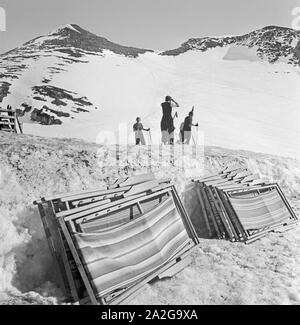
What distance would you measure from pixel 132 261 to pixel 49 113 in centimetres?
2631

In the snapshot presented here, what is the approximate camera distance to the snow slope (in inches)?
210

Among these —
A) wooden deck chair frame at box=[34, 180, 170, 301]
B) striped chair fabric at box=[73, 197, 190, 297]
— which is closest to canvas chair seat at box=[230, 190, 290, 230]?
striped chair fabric at box=[73, 197, 190, 297]

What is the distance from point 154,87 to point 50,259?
3912 cm

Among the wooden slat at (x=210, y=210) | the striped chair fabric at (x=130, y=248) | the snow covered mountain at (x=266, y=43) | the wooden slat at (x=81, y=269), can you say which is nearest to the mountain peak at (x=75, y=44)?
the snow covered mountain at (x=266, y=43)

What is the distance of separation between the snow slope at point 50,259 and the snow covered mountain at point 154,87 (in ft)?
48.3

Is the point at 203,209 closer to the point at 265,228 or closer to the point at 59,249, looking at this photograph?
the point at 265,228

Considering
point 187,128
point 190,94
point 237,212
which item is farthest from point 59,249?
point 190,94

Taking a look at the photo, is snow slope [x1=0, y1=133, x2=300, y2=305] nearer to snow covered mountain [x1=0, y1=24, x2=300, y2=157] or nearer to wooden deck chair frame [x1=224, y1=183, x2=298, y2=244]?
wooden deck chair frame [x1=224, y1=183, x2=298, y2=244]

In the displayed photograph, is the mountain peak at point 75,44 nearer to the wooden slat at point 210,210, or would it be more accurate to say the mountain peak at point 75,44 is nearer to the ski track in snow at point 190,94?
the ski track in snow at point 190,94

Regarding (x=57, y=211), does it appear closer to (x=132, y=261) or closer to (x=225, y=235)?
(x=132, y=261)

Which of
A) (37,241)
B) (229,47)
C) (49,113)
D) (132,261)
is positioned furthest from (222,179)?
(229,47)

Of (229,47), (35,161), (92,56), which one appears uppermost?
(229,47)

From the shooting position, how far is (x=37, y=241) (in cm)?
575

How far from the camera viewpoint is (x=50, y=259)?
573 cm
